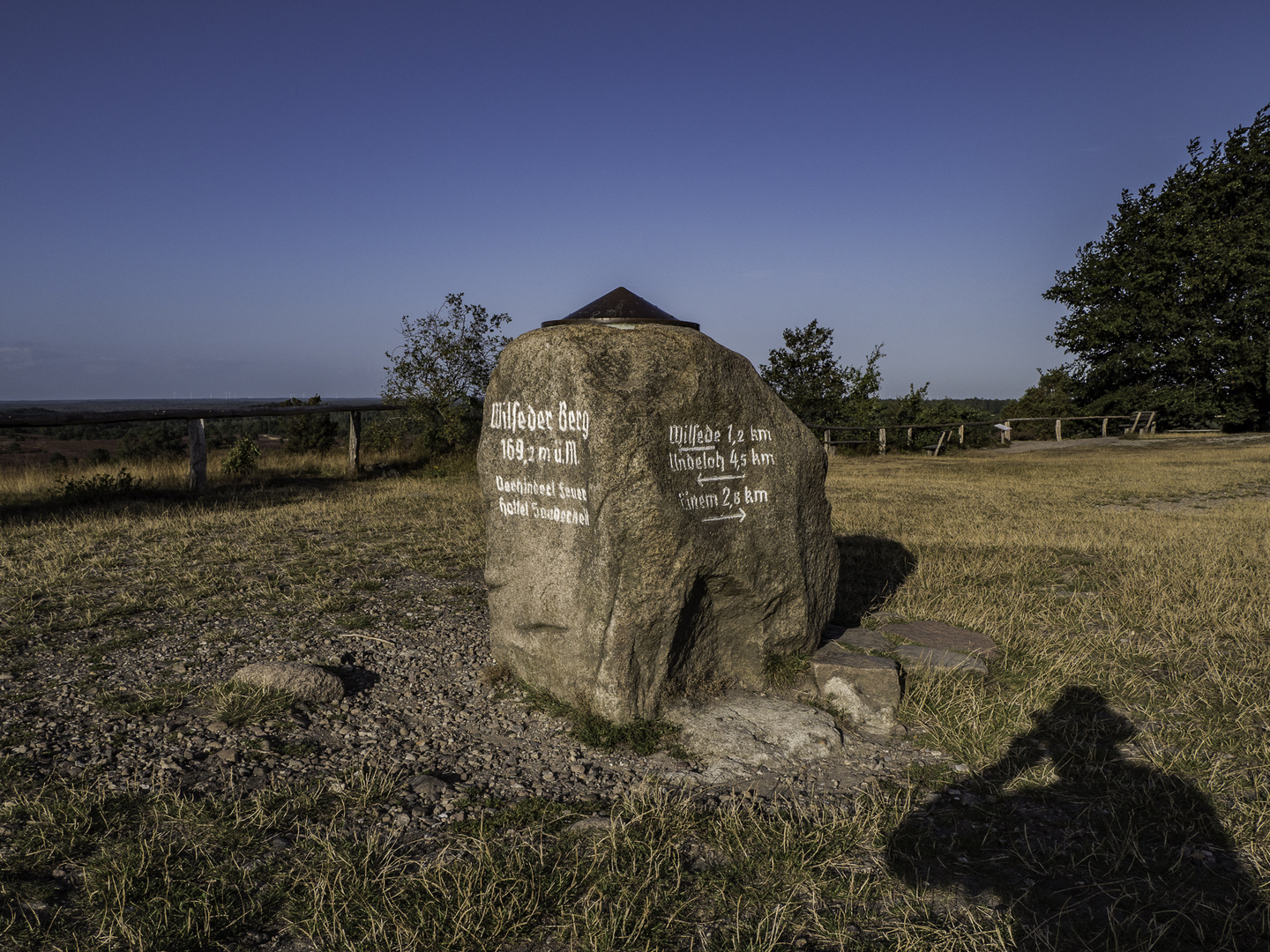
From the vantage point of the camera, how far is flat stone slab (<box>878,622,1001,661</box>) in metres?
5.20

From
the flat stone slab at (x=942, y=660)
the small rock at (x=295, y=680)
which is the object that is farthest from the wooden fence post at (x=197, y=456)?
the flat stone slab at (x=942, y=660)

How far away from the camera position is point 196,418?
12.0 m

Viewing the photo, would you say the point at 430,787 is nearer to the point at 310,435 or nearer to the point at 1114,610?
the point at 1114,610

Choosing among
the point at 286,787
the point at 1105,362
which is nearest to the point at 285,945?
the point at 286,787

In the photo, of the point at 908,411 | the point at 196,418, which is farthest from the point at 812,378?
the point at 196,418

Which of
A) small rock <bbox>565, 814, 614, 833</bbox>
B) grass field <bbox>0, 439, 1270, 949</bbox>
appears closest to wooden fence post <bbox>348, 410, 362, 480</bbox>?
grass field <bbox>0, 439, 1270, 949</bbox>

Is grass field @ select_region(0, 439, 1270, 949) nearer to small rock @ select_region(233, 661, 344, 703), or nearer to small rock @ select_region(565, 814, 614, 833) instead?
small rock @ select_region(565, 814, 614, 833)

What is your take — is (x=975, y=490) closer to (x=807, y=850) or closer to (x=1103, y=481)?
(x=1103, y=481)

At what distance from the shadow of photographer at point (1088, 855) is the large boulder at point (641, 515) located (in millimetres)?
1562

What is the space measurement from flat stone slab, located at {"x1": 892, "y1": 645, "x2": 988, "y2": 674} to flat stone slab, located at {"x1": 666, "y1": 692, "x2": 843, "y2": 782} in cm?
91

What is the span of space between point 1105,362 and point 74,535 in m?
34.2

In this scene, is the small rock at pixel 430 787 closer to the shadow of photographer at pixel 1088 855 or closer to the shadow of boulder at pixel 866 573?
the shadow of photographer at pixel 1088 855

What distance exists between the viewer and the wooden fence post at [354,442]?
14859mm

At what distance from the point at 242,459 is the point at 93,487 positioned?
3124mm
